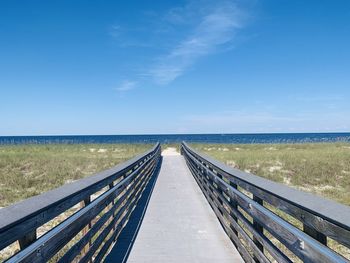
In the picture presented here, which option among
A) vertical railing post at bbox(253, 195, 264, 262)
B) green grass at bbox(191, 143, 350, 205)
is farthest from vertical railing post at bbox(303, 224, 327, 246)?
green grass at bbox(191, 143, 350, 205)

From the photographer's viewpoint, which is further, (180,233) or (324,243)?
(180,233)

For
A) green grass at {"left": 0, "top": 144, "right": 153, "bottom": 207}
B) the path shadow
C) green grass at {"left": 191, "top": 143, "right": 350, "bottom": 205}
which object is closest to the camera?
the path shadow

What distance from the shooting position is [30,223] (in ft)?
8.09

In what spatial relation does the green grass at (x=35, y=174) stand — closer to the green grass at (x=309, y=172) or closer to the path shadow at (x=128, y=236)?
the path shadow at (x=128, y=236)

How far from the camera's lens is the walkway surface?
4.77 metres

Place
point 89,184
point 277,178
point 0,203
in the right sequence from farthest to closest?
point 277,178, point 0,203, point 89,184

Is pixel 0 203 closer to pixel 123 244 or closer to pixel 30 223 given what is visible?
pixel 123 244

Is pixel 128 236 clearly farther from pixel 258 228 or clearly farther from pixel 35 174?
pixel 35 174

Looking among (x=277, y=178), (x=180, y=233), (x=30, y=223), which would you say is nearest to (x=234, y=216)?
(x=180, y=233)

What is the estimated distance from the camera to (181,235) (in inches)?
226

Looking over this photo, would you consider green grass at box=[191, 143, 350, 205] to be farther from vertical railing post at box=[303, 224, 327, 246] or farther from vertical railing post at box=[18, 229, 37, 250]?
vertical railing post at box=[18, 229, 37, 250]

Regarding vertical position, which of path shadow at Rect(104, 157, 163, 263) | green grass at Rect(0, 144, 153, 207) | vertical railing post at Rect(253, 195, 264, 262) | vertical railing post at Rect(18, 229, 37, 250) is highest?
vertical railing post at Rect(18, 229, 37, 250)

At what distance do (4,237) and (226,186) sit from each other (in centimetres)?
418

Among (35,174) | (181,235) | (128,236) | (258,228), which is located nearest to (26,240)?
(258,228)
